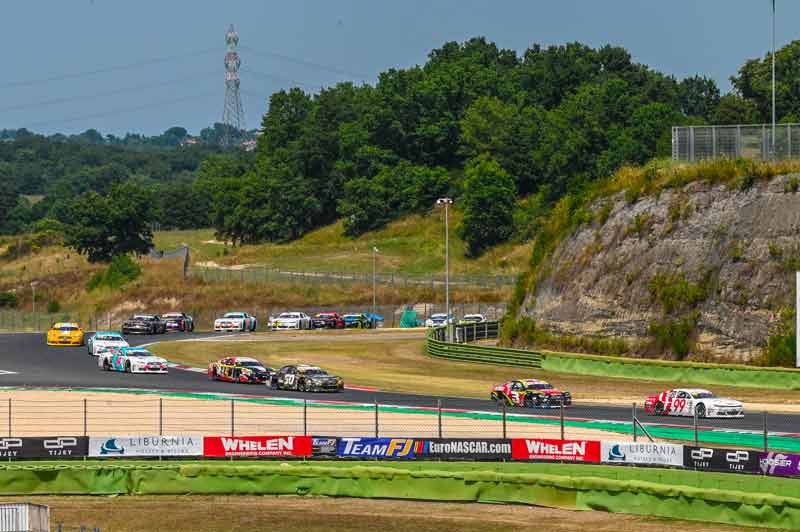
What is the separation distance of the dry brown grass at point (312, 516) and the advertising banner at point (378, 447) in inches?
89.0

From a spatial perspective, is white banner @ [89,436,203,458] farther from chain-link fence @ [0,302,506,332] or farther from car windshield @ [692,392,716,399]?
chain-link fence @ [0,302,506,332]

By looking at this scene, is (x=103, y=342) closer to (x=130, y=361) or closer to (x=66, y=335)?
(x=130, y=361)

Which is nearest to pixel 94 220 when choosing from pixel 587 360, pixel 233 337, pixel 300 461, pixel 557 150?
pixel 557 150

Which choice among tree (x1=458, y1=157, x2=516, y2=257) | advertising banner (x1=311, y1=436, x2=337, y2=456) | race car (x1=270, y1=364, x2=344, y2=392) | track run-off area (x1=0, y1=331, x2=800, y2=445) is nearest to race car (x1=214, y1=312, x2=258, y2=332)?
track run-off area (x1=0, y1=331, x2=800, y2=445)

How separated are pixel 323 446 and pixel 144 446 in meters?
4.90

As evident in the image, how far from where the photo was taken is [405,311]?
11125cm

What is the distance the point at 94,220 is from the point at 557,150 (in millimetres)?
56138

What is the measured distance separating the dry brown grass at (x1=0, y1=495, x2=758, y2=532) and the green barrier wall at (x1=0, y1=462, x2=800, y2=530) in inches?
13.1

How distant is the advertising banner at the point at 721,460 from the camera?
31719mm

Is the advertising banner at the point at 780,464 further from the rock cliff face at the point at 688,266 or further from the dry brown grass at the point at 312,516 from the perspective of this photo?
the rock cliff face at the point at 688,266

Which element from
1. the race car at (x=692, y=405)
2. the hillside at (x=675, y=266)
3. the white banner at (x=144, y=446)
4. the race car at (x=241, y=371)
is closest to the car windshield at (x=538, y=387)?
the race car at (x=692, y=405)

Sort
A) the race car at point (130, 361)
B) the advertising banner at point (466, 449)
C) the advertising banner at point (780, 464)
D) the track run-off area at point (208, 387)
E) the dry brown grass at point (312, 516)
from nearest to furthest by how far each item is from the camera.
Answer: the dry brown grass at point (312, 516)
the advertising banner at point (780, 464)
the advertising banner at point (466, 449)
the track run-off area at point (208, 387)
the race car at point (130, 361)

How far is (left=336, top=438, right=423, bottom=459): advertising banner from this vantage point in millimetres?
35781

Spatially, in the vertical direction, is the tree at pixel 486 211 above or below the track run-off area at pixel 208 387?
above
